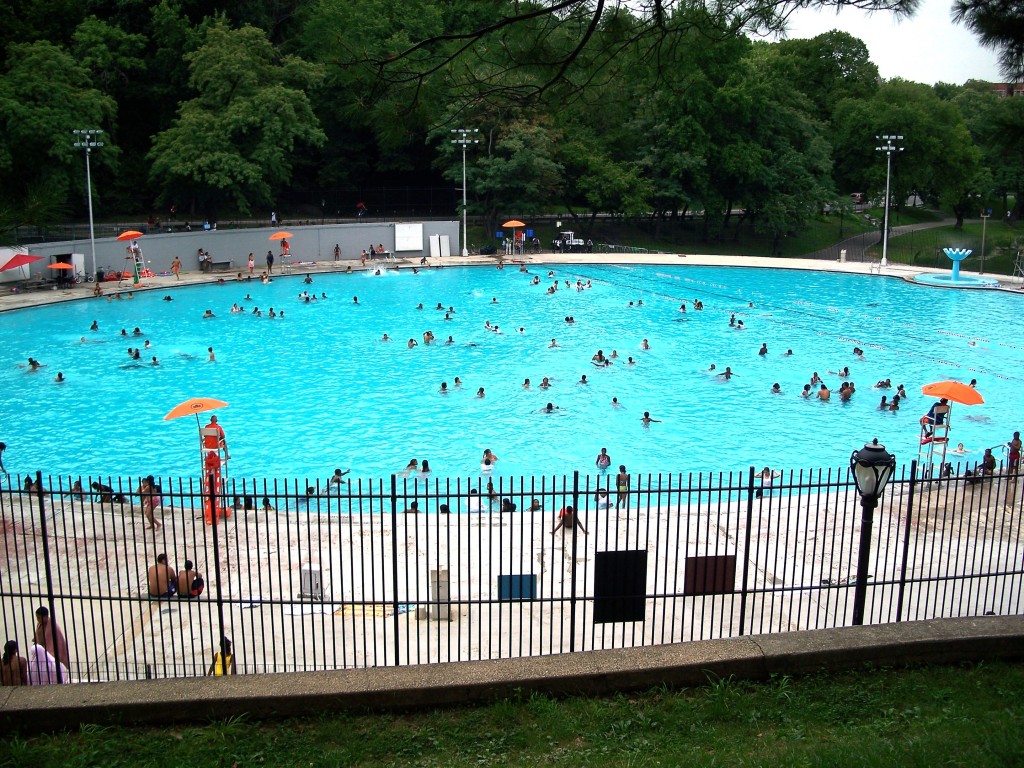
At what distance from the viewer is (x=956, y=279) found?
4625 centimetres

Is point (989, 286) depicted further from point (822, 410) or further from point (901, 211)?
point (901, 211)

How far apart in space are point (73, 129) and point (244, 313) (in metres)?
15.1

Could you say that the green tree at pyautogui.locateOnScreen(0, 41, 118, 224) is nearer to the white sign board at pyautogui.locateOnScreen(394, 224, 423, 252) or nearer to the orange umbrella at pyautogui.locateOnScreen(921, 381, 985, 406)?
the white sign board at pyautogui.locateOnScreen(394, 224, 423, 252)

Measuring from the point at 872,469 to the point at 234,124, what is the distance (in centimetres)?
4837

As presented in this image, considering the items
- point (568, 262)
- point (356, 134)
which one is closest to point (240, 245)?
point (356, 134)

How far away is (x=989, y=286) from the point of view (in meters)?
44.8

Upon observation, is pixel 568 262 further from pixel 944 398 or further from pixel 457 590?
pixel 457 590

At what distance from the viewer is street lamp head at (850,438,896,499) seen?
871 centimetres

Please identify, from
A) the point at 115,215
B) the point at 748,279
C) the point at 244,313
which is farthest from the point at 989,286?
the point at 115,215

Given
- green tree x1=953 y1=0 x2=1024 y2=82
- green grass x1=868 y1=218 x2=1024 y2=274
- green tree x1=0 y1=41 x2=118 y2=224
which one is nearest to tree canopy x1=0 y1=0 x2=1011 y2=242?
green tree x1=0 y1=41 x2=118 y2=224

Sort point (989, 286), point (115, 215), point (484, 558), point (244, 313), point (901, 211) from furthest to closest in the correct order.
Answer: point (901, 211) < point (115, 215) < point (989, 286) < point (244, 313) < point (484, 558)

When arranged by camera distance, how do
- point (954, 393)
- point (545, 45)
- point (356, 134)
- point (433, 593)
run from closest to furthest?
point (545, 45) < point (433, 593) < point (954, 393) < point (356, 134)

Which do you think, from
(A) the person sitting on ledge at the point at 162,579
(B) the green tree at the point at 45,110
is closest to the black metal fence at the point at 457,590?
(A) the person sitting on ledge at the point at 162,579

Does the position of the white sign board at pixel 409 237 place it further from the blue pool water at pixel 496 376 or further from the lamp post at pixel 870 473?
the lamp post at pixel 870 473
